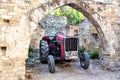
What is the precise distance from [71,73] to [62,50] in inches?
36.9

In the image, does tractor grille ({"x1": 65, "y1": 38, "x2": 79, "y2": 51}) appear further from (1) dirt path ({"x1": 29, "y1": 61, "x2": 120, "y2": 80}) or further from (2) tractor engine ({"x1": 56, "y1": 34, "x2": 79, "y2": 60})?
(1) dirt path ({"x1": 29, "y1": 61, "x2": 120, "y2": 80})

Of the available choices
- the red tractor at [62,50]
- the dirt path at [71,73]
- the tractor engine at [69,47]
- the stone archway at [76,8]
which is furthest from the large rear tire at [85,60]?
the stone archway at [76,8]

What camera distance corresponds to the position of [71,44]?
9094mm

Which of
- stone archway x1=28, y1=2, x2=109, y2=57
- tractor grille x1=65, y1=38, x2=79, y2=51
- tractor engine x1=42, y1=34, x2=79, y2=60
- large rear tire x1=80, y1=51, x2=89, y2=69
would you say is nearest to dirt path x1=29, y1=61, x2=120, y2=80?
large rear tire x1=80, y1=51, x2=89, y2=69

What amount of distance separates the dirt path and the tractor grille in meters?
0.79

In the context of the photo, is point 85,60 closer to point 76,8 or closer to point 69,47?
point 69,47

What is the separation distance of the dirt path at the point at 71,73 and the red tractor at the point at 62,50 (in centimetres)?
27

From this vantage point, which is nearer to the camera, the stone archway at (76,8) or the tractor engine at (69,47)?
the stone archway at (76,8)

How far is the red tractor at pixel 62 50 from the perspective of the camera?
8844 millimetres

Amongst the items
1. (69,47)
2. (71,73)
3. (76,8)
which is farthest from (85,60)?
(76,8)

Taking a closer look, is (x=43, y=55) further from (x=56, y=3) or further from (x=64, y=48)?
(x=56, y=3)

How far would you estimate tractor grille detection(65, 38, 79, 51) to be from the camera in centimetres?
900

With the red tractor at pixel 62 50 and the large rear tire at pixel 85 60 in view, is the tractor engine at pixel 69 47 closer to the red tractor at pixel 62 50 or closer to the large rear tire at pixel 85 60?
the red tractor at pixel 62 50

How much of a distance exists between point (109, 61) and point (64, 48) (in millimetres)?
1780
